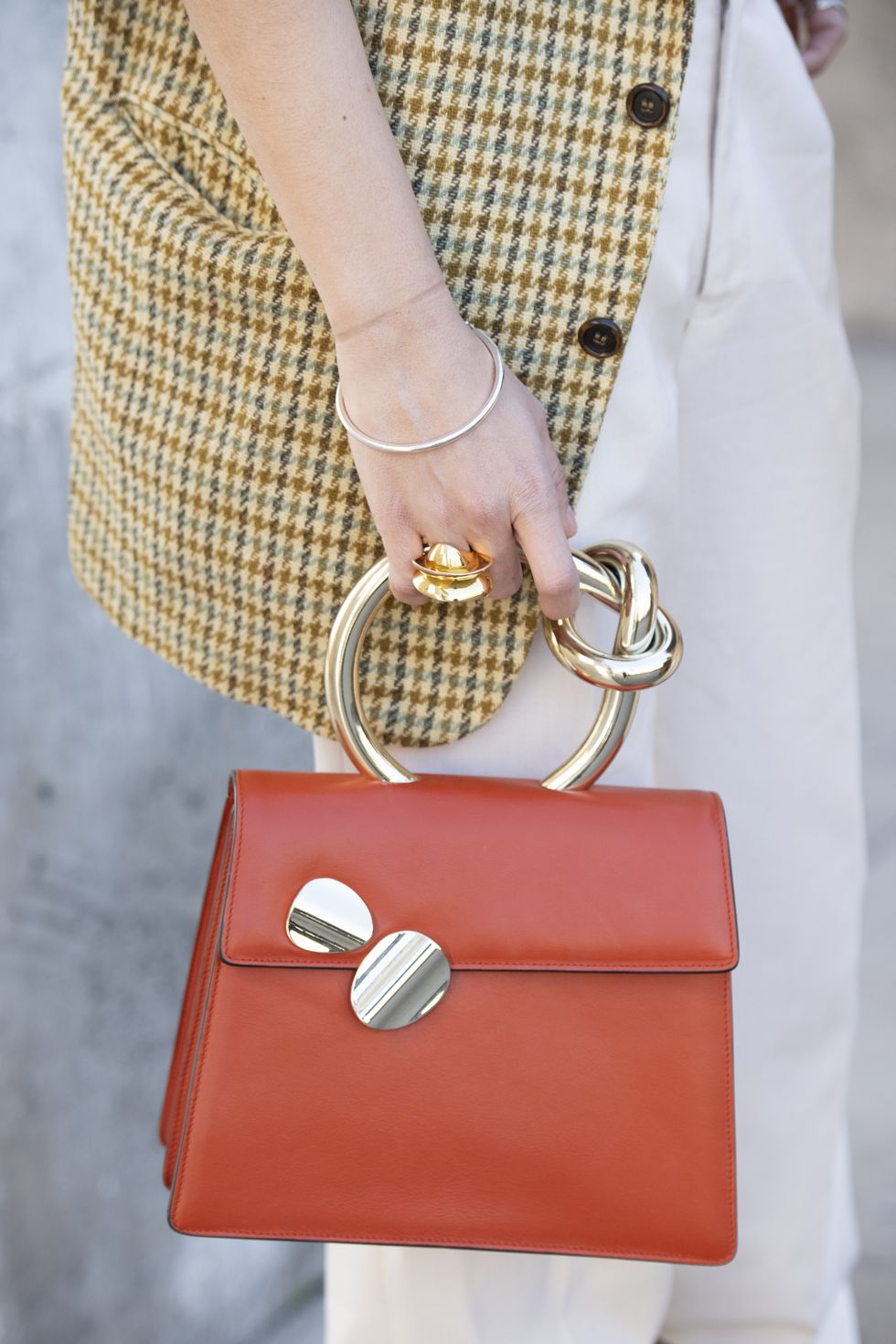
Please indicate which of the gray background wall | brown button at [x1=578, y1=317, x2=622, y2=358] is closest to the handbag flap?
brown button at [x1=578, y1=317, x2=622, y2=358]

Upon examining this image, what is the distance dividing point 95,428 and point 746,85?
0.44 m

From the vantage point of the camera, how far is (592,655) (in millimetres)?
613

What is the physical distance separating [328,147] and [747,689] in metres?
0.48

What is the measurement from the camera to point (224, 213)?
657 mm

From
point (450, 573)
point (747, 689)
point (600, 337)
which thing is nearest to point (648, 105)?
point (600, 337)

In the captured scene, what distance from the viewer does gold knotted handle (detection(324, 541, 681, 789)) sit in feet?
2.02

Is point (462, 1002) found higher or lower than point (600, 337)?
lower

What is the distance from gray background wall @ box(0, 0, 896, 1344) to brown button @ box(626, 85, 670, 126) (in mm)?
641

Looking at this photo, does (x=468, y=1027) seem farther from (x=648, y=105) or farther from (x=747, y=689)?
(x=648, y=105)

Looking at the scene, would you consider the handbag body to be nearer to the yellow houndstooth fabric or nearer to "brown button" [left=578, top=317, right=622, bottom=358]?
the yellow houndstooth fabric

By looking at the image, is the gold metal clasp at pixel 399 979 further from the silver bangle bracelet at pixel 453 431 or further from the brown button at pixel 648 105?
the brown button at pixel 648 105

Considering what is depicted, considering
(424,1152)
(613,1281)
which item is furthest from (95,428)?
(613,1281)

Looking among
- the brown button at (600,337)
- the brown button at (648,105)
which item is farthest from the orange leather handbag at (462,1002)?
the brown button at (648,105)

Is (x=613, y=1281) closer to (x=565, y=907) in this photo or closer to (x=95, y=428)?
(x=565, y=907)
